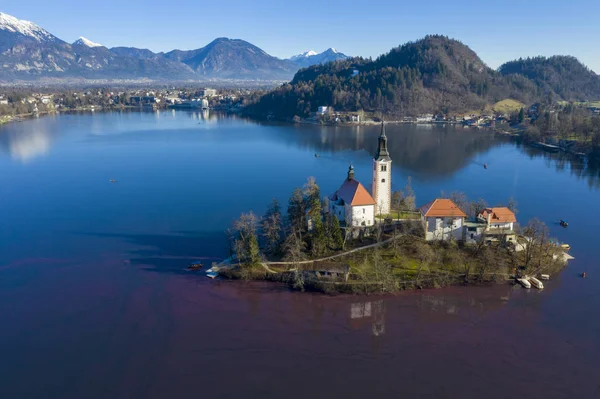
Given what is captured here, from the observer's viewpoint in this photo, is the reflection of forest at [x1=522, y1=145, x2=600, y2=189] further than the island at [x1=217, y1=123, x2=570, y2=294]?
Yes

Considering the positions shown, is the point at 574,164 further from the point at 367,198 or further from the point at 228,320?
the point at 228,320

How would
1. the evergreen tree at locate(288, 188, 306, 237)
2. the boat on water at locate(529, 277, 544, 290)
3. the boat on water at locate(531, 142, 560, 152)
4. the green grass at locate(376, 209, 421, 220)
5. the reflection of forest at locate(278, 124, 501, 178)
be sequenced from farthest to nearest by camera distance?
the boat on water at locate(531, 142, 560, 152)
the reflection of forest at locate(278, 124, 501, 178)
the green grass at locate(376, 209, 421, 220)
the evergreen tree at locate(288, 188, 306, 237)
the boat on water at locate(529, 277, 544, 290)

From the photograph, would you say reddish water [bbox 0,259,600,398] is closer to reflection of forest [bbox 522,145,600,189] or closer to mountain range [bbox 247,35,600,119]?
reflection of forest [bbox 522,145,600,189]

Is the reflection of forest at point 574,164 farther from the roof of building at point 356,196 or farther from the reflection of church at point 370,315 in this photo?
the reflection of church at point 370,315

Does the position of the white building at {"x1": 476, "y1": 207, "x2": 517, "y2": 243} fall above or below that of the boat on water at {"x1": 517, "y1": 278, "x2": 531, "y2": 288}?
above

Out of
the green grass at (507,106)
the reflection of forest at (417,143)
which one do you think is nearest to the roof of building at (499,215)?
the reflection of forest at (417,143)

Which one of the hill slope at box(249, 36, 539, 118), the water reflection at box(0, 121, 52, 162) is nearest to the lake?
the water reflection at box(0, 121, 52, 162)
